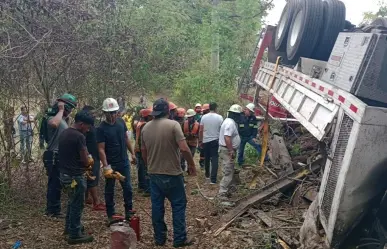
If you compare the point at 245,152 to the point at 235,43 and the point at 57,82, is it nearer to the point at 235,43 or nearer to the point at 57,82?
the point at 57,82

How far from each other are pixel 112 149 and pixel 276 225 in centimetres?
221

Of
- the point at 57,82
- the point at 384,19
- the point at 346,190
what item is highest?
the point at 384,19

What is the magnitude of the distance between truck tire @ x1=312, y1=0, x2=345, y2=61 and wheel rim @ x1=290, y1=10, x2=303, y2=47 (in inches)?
15.5

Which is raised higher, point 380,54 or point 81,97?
point 380,54

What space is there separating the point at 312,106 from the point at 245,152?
5.06m

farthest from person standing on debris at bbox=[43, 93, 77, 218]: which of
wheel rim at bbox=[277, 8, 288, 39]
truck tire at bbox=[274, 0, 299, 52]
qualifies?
wheel rim at bbox=[277, 8, 288, 39]

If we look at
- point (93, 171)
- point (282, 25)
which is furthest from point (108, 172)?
point (282, 25)

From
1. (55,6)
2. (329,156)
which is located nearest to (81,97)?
(55,6)

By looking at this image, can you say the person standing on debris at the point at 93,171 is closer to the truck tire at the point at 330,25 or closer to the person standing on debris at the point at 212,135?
the person standing on debris at the point at 212,135

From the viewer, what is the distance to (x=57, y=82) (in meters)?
6.45

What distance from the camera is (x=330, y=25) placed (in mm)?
5723

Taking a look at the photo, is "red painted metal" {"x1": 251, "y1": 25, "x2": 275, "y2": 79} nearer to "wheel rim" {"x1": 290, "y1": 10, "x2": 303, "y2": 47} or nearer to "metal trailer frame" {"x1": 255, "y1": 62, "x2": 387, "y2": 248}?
"wheel rim" {"x1": 290, "y1": 10, "x2": 303, "y2": 47}

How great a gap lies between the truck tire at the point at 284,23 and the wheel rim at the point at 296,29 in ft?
0.68

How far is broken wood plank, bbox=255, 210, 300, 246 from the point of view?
14.1 feet
